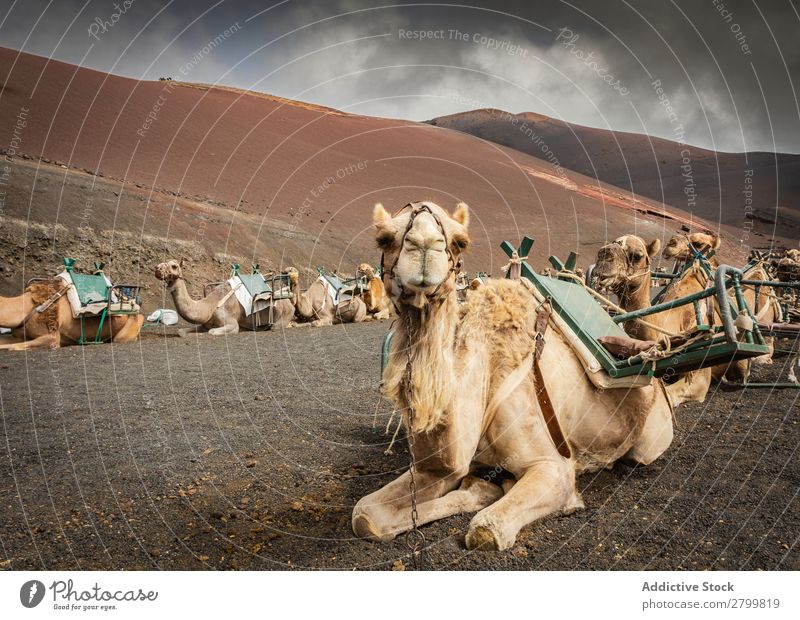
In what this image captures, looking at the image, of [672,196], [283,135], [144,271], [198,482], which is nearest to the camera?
[198,482]

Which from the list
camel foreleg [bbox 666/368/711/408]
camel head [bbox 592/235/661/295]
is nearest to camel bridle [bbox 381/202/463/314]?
camel head [bbox 592/235/661/295]

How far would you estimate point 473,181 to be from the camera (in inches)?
1185

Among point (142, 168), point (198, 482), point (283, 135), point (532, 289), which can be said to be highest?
point (283, 135)

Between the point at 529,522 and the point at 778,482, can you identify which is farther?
the point at 778,482

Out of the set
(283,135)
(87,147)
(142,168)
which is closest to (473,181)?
(283,135)

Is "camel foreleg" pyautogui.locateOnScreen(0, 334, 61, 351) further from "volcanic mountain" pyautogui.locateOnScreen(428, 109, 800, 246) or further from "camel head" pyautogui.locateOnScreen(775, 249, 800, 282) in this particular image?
"volcanic mountain" pyautogui.locateOnScreen(428, 109, 800, 246)

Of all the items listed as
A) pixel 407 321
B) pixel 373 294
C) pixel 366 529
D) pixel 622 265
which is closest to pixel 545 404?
pixel 407 321

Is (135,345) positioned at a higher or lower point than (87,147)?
lower

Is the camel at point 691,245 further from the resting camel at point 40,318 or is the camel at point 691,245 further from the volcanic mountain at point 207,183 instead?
the resting camel at point 40,318

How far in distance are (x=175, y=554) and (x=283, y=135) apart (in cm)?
2661

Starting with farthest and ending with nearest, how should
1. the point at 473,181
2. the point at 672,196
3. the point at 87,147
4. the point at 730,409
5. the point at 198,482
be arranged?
the point at 672,196, the point at 473,181, the point at 87,147, the point at 730,409, the point at 198,482

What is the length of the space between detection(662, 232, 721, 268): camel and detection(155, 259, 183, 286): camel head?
865 centimetres

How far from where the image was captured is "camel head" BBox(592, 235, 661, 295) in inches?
199

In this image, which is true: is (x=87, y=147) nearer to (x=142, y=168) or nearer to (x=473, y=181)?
(x=142, y=168)
